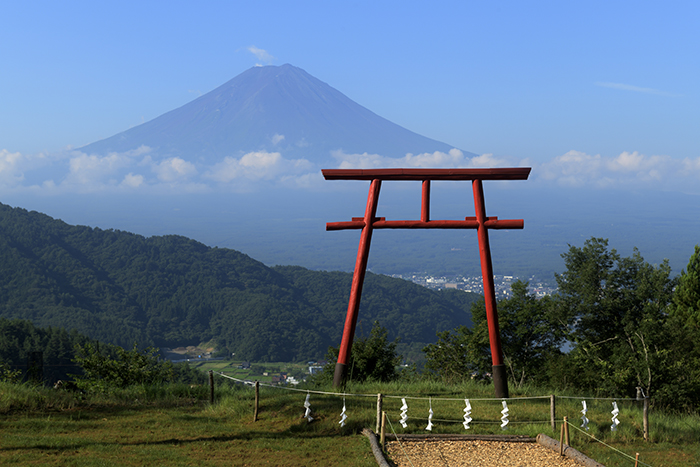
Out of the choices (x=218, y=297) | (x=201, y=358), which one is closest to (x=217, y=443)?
(x=201, y=358)

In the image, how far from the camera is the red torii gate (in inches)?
418

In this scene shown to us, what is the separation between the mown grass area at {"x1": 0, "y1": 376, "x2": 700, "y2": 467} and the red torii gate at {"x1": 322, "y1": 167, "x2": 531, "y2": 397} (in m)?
0.81

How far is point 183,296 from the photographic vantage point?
118m

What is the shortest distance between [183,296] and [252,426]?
114422 mm

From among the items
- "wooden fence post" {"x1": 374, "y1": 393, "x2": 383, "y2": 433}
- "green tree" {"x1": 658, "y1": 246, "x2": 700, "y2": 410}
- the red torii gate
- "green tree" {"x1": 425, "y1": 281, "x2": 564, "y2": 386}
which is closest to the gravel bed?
"wooden fence post" {"x1": 374, "y1": 393, "x2": 383, "y2": 433}

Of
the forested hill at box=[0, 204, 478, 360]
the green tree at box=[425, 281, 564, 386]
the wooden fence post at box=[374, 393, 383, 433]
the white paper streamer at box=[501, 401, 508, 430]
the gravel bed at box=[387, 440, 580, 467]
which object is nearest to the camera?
the gravel bed at box=[387, 440, 580, 467]

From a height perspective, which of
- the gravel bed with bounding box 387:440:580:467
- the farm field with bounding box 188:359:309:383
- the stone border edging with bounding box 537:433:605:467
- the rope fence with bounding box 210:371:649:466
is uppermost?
the rope fence with bounding box 210:371:649:466

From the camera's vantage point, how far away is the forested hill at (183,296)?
315ft

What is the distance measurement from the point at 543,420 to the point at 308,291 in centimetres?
11476

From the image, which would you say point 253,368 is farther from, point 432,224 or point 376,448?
point 376,448

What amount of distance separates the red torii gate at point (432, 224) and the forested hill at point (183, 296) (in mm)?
82277

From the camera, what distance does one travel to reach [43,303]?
98.3 metres

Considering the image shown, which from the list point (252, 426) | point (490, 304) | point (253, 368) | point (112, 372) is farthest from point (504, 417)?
point (253, 368)

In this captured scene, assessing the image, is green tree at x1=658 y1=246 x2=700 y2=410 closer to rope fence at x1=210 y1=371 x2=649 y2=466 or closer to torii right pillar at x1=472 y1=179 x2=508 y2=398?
rope fence at x1=210 y1=371 x2=649 y2=466
